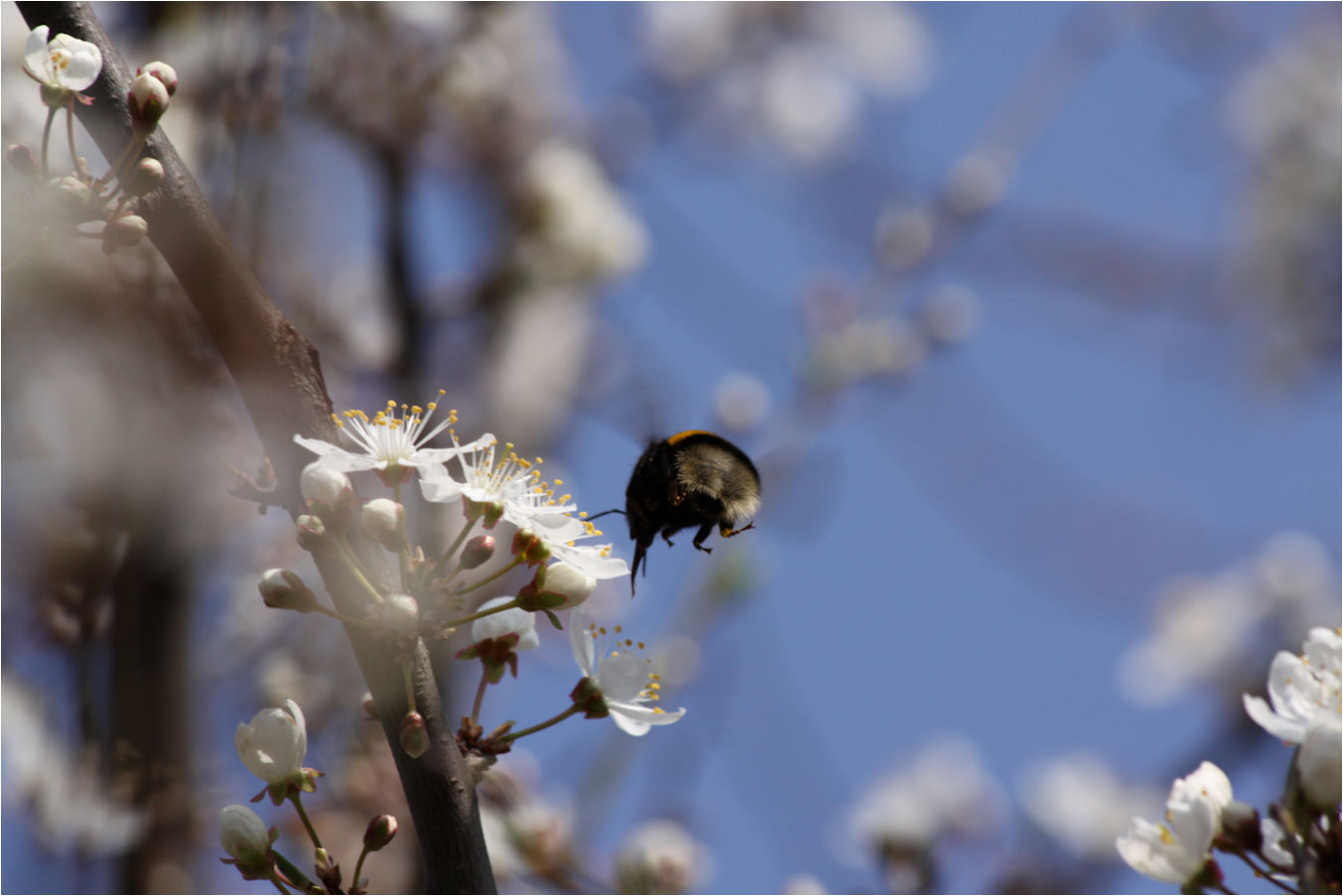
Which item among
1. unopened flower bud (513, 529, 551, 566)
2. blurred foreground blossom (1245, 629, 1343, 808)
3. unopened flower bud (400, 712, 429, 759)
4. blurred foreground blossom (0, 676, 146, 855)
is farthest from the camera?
blurred foreground blossom (0, 676, 146, 855)

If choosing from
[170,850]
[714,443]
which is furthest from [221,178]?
[170,850]

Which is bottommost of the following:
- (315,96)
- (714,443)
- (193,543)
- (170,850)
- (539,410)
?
(170,850)

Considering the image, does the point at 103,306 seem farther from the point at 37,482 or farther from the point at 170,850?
the point at 170,850

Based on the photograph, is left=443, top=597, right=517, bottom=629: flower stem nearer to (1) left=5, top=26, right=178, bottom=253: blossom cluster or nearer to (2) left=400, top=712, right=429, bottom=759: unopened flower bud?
(2) left=400, top=712, right=429, bottom=759: unopened flower bud

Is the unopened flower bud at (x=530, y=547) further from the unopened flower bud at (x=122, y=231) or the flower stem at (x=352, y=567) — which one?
the unopened flower bud at (x=122, y=231)

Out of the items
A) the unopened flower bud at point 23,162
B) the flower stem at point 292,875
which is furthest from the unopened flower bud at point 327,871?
the unopened flower bud at point 23,162

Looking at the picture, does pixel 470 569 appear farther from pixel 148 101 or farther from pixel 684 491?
pixel 684 491

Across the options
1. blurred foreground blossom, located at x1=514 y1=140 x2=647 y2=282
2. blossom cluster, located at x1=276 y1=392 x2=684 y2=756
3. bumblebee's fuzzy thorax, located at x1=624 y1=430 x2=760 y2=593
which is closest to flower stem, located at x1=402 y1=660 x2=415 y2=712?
blossom cluster, located at x1=276 y1=392 x2=684 y2=756
